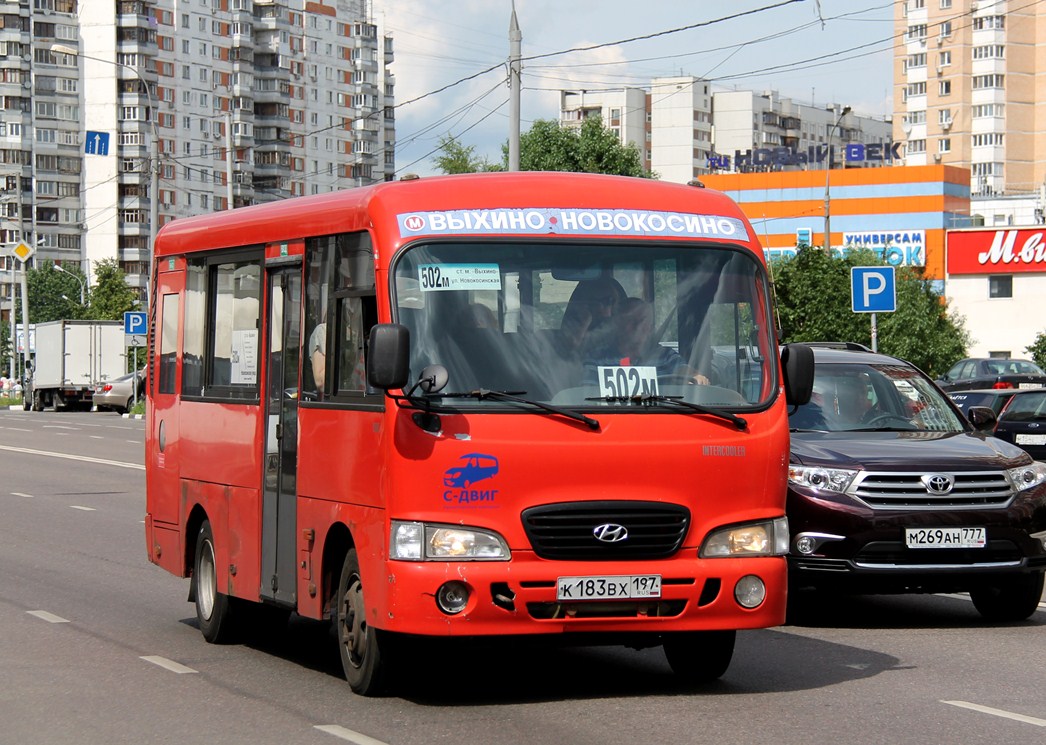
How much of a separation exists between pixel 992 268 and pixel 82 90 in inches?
2997

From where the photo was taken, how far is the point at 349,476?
8.87 meters

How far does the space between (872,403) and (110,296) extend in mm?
99514

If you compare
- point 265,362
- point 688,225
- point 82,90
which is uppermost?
point 82,90

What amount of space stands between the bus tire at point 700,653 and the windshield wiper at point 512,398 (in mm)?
1372

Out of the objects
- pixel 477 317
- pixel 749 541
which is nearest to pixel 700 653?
pixel 749 541

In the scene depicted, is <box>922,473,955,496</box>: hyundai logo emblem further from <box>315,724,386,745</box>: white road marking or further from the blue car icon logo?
<box>315,724,386,745</box>: white road marking

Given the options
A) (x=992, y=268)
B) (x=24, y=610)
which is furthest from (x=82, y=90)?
(x=24, y=610)

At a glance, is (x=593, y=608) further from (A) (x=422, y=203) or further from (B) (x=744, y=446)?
(A) (x=422, y=203)

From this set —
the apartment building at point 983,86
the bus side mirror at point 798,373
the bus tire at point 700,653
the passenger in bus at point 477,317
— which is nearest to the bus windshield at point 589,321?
the passenger in bus at point 477,317

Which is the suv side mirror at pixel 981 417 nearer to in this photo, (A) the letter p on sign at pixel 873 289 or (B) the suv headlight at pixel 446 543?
(B) the suv headlight at pixel 446 543

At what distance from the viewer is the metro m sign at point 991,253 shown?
9012 centimetres

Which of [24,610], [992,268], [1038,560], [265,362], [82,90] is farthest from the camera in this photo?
[82,90]

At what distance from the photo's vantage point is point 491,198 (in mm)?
8828

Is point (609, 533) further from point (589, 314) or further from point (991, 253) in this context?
point (991, 253)
